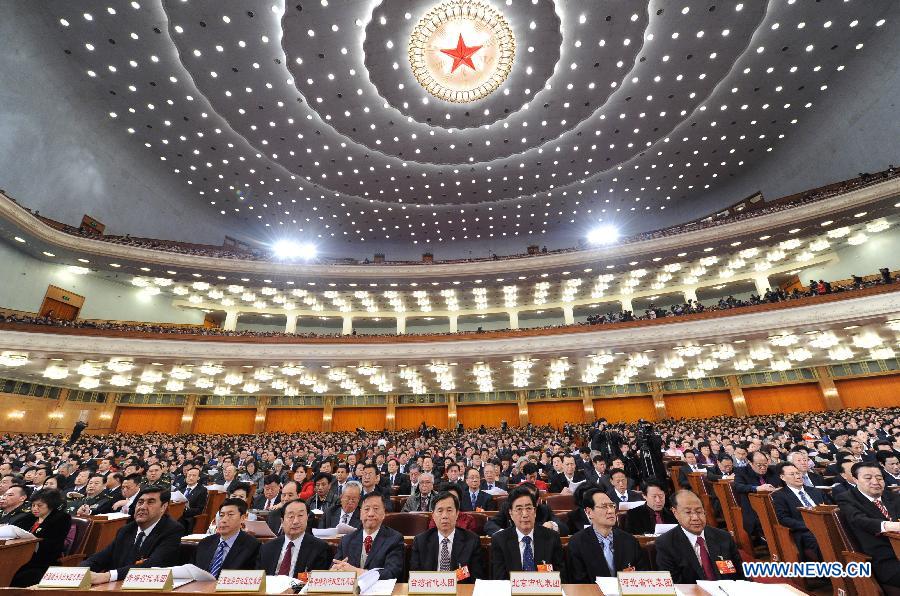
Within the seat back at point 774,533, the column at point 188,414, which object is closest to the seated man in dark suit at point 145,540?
the seat back at point 774,533

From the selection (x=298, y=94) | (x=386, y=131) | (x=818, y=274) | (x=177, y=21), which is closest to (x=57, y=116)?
(x=177, y=21)

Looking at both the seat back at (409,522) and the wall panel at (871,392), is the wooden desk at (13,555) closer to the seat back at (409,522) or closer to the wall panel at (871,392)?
the seat back at (409,522)

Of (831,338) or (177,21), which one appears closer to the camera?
(177,21)

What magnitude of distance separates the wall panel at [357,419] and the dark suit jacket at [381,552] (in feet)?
65.9

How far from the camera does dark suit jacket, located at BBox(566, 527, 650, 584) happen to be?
2.82m

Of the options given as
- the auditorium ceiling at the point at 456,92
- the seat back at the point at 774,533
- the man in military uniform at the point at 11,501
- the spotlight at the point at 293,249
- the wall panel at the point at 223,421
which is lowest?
the seat back at the point at 774,533

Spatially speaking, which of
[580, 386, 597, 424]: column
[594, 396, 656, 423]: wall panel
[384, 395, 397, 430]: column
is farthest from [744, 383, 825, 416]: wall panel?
[384, 395, 397, 430]: column

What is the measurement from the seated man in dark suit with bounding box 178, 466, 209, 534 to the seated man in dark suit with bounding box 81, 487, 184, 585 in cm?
138

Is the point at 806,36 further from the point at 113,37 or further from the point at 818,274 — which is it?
the point at 113,37

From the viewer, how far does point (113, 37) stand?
13258 mm

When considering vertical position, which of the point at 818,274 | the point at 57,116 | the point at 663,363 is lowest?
the point at 663,363

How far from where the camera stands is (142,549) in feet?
10.2

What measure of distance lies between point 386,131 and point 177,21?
7.61 m

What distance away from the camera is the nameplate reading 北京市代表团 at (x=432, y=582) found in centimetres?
195
